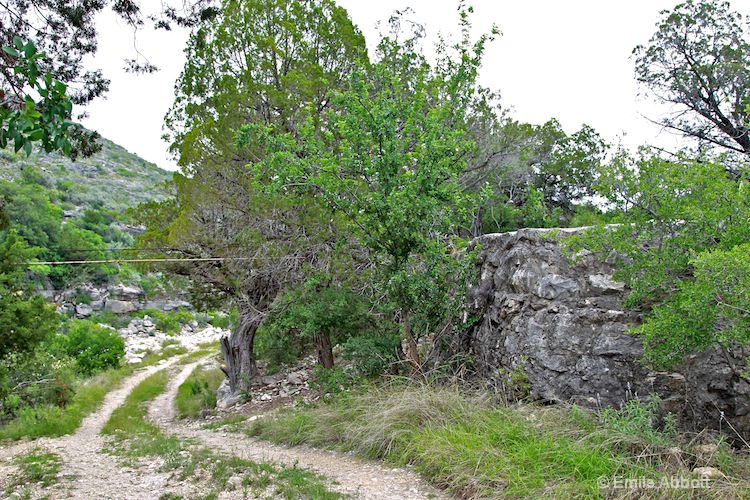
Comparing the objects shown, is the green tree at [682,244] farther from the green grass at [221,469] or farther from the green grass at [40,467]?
the green grass at [40,467]

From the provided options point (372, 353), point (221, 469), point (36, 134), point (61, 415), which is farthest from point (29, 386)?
point (36, 134)

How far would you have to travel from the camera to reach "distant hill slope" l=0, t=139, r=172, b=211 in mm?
43438

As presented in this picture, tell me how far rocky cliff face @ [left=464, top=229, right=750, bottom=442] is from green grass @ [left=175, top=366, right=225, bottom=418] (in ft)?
24.3

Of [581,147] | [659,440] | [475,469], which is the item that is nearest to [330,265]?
[475,469]

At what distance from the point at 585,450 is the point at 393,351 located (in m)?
3.93

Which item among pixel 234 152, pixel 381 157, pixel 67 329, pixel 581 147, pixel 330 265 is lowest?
pixel 67 329

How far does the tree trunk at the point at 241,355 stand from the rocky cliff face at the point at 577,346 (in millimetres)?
6337

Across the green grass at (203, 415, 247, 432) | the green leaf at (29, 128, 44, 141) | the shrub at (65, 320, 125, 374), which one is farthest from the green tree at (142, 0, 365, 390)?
the shrub at (65, 320, 125, 374)

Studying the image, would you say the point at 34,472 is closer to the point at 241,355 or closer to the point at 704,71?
the point at 241,355

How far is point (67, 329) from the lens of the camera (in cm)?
2627

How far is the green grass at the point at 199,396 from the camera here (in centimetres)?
1210

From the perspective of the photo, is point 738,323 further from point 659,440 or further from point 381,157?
point 381,157

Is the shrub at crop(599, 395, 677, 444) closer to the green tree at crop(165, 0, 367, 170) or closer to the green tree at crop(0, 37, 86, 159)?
the green tree at crop(0, 37, 86, 159)
